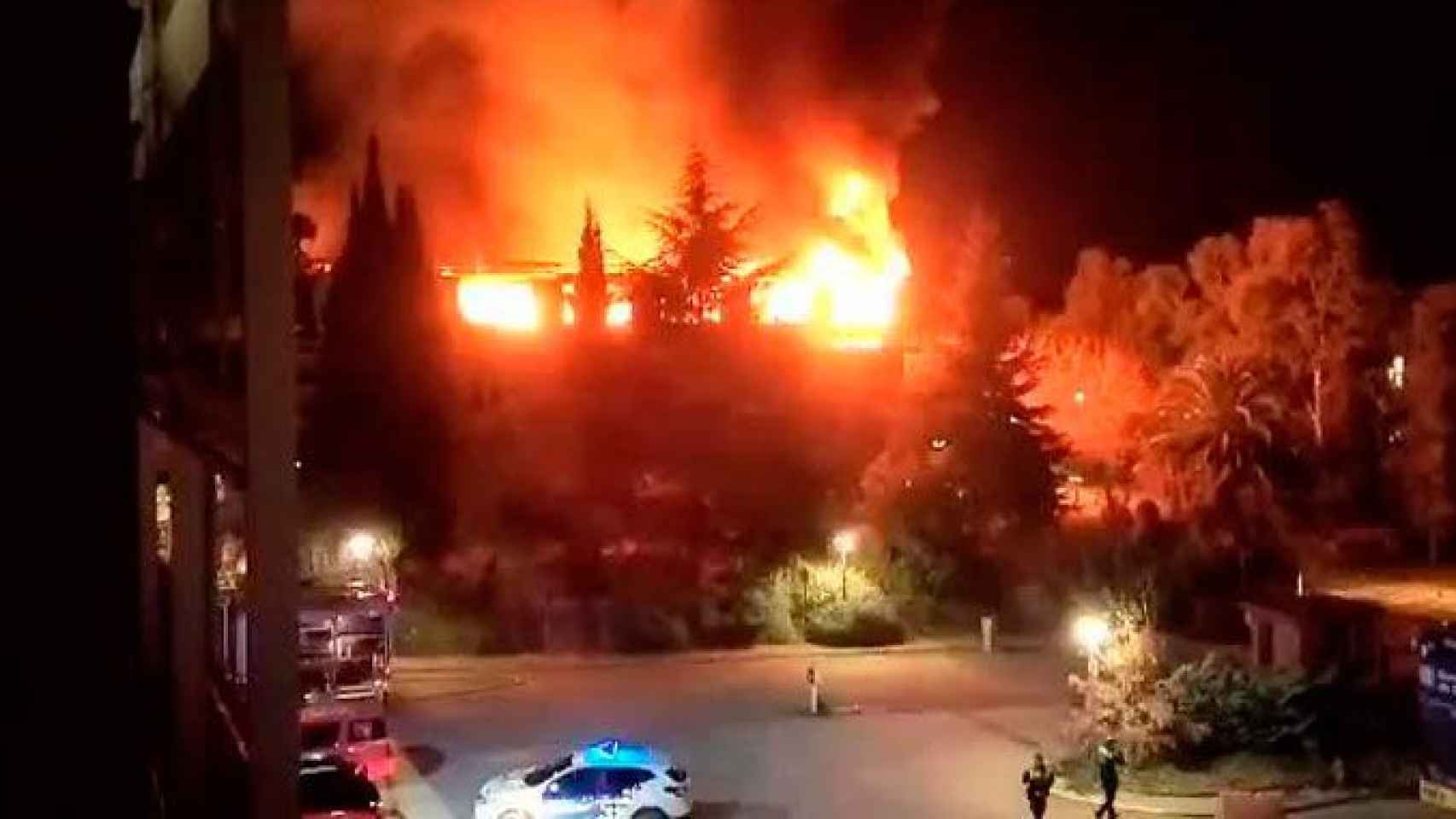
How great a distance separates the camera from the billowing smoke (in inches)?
2036

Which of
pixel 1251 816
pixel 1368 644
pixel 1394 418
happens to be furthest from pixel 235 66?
pixel 1394 418

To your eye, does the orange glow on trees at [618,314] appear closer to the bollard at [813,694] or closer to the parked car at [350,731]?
the bollard at [813,694]

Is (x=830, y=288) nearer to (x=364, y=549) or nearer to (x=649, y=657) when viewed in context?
(x=364, y=549)

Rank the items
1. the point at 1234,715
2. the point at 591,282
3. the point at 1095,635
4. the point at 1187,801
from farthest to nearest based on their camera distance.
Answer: the point at 591,282 < the point at 1095,635 < the point at 1234,715 < the point at 1187,801

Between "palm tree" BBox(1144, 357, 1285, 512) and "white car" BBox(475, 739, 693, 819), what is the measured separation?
22.0 meters

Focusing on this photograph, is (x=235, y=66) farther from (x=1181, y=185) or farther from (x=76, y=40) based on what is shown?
(x=1181, y=185)

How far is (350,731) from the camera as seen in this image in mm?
19031

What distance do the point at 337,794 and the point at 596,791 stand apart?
7.97 ft

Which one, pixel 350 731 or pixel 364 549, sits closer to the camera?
pixel 350 731

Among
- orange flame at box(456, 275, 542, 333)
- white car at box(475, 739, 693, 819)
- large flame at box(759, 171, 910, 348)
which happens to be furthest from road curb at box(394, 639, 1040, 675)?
orange flame at box(456, 275, 542, 333)

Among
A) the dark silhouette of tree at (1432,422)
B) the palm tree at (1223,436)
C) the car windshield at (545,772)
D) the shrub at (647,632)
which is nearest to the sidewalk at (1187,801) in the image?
the car windshield at (545,772)

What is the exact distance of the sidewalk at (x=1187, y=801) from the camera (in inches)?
716

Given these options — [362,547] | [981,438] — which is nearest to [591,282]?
[981,438]

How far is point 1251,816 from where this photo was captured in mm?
16344
